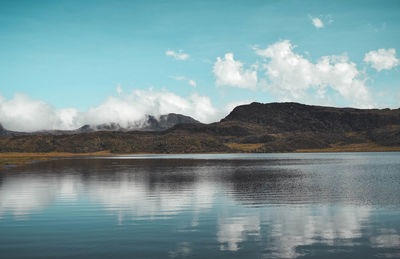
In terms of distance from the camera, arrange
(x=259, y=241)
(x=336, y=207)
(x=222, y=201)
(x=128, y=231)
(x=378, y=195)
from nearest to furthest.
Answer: (x=259, y=241) → (x=128, y=231) → (x=336, y=207) → (x=222, y=201) → (x=378, y=195)

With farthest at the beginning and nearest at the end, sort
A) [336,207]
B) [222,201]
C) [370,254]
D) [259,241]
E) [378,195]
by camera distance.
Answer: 1. [378,195]
2. [222,201]
3. [336,207]
4. [259,241]
5. [370,254]

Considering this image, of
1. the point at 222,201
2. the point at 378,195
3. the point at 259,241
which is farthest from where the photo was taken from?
the point at 378,195

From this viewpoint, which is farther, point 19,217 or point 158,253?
point 19,217

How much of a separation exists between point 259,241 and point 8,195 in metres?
41.7

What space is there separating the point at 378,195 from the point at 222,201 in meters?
22.2

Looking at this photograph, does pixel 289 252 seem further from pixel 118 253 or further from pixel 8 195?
pixel 8 195

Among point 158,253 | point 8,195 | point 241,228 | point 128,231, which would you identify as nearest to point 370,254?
point 241,228

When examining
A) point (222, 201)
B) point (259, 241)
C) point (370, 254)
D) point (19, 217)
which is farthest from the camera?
point (222, 201)

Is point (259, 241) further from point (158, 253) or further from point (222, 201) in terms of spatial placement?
point (222, 201)

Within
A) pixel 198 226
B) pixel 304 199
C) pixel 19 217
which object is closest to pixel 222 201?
pixel 304 199

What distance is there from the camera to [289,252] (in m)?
23.3

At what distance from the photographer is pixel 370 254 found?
2261 centimetres

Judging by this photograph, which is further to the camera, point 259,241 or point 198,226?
point 198,226

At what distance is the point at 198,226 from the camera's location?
31.7m
